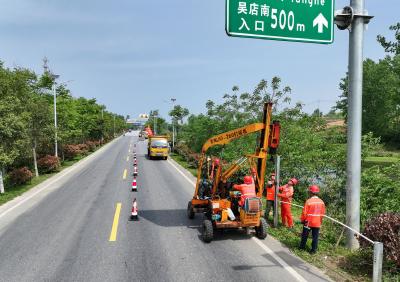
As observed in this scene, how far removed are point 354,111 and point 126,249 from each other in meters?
6.98

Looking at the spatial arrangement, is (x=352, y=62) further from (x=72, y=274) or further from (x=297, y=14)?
(x=72, y=274)

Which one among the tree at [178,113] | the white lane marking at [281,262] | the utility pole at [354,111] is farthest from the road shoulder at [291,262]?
the tree at [178,113]

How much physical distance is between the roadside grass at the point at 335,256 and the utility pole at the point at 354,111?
1.78ft

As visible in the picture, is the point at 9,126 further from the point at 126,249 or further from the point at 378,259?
the point at 378,259

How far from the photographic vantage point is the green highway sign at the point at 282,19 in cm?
802

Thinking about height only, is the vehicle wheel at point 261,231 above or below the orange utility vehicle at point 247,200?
below

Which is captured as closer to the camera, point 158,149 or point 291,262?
point 291,262

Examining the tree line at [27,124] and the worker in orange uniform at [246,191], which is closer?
the worker in orange uniform at [246,191]

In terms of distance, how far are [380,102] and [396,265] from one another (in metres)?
59.5

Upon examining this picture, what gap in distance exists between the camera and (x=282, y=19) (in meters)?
8.27

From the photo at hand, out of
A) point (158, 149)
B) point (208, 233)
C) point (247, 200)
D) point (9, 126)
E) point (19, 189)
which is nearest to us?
point (247, 200)

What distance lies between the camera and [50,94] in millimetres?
35438

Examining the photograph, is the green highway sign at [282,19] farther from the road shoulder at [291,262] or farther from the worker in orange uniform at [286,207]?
the road shoulder at [291,262]

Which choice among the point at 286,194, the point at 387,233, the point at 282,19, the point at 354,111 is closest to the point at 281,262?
the point at 387,233
